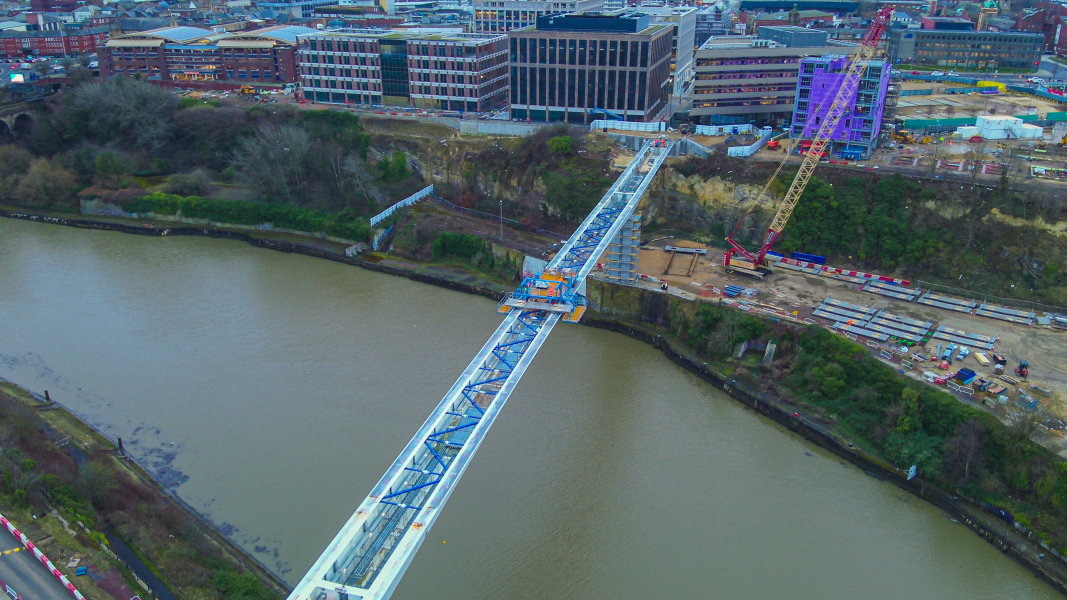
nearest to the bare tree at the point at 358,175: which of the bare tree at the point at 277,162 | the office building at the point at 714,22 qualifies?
the bare tree at the point at 277,162

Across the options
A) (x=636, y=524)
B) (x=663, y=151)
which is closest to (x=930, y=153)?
(x=663, y=151)

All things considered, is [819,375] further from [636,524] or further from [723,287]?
[636,524]

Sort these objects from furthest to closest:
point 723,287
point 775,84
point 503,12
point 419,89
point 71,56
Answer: point 71,56 → point 503,12 → point 419,89 → point 775,84 → point 723,287

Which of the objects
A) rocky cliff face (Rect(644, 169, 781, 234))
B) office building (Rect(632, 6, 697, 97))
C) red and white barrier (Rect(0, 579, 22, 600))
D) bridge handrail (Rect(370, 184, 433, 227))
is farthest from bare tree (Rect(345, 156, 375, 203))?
red and white barrier (Rect(0, 579, 22, 600))

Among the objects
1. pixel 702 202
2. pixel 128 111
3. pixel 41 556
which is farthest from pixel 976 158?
pixel 128 111

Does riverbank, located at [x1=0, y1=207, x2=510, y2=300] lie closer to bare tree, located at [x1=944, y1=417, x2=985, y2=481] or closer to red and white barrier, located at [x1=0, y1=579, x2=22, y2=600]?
bare tree, located at [x1=944, y1=417, x2=985, y2=481]
